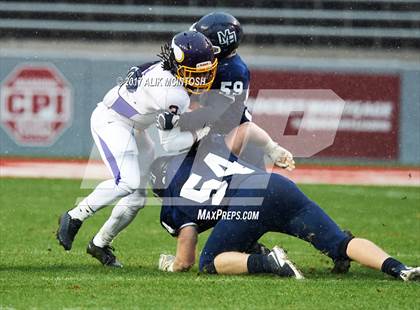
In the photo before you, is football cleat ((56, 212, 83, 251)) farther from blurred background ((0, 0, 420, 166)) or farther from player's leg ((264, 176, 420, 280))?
blurred background ((0, 0, 420, 166))

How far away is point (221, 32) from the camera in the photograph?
5.66m

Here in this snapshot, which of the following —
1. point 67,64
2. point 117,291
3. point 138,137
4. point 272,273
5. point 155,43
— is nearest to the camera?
point 117,291

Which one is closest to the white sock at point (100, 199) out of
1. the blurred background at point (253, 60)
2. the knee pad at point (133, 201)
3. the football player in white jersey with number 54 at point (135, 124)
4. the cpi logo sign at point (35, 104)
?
the football player in white jersey with number 54 at point (135, 124)

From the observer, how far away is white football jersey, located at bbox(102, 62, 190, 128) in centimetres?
502

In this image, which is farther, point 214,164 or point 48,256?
point 48,256

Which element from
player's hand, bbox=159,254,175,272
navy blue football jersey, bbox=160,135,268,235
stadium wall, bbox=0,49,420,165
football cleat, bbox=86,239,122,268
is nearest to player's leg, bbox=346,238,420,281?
navy blue football jersey, bbox=160,135,268,235

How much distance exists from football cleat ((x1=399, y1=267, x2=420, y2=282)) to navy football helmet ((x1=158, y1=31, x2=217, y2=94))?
55.9 inches

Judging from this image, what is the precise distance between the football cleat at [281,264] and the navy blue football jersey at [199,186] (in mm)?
388

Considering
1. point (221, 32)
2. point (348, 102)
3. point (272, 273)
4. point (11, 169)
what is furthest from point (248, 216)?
point (348, 102)

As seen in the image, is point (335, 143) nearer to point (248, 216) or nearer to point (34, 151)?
point (34, 151)

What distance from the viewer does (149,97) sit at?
5195 millimetres

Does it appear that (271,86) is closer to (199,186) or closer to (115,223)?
(115,223)

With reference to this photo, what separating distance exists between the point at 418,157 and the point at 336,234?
769cm

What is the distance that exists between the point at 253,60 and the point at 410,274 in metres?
8.01
